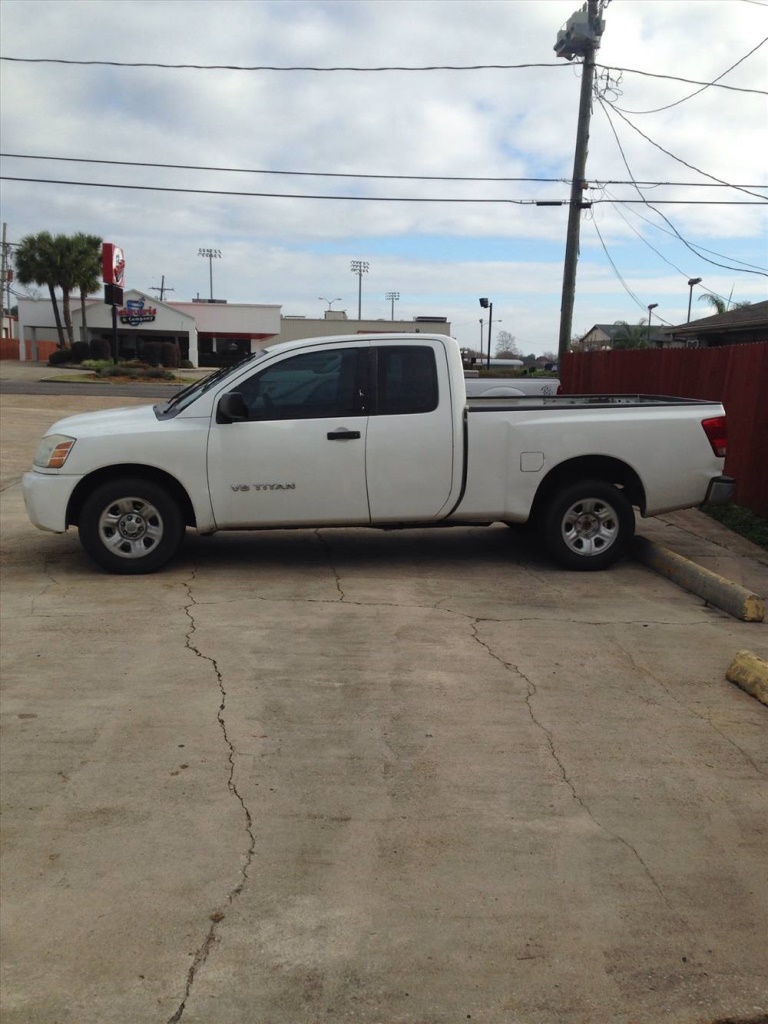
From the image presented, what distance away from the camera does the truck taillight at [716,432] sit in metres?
7.93

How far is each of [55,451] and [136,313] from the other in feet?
197

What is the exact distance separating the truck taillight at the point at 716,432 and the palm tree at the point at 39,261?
59.4 meters

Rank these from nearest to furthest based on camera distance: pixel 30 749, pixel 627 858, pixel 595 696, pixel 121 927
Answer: pixel 121 927 < pixel 627 858 < pixel 30 749 < pixel 595 696

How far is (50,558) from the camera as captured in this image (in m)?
8.37

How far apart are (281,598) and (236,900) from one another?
381cm

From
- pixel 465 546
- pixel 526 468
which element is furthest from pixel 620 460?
pixel 465 546

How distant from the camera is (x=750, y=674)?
532 cm

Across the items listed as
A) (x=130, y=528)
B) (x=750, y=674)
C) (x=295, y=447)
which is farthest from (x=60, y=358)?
(x=750, y=674)

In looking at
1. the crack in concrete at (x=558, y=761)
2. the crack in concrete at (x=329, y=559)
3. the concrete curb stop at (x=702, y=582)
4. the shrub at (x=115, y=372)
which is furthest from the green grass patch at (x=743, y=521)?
the shrub at (x=115, y=372)

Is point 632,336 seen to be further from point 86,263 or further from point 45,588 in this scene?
point 45,588

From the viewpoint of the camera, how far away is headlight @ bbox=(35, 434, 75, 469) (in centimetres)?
748

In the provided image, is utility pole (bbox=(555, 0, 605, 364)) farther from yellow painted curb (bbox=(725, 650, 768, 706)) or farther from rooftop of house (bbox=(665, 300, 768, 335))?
yellow painted curb (bbox=(725, 650, 768, 706))

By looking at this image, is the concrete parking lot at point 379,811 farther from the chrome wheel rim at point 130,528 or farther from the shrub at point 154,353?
the shrub at point 154,353

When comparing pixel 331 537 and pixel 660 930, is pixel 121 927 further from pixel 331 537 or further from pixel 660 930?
pixel 331 537
